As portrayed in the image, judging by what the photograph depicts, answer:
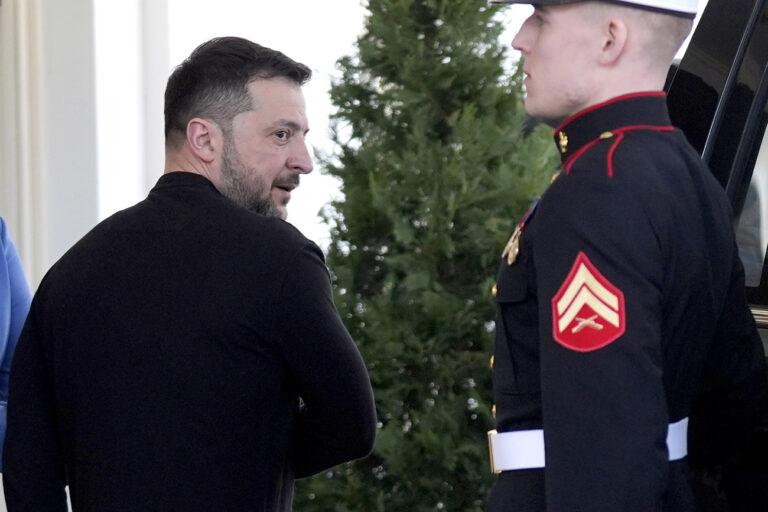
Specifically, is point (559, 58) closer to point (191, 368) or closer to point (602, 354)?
point (602, 354)

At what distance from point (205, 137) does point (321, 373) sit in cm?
51

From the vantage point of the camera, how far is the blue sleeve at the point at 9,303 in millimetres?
2639

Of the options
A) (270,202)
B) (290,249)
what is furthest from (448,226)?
(290,249)

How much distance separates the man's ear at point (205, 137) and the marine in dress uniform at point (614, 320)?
733 mm

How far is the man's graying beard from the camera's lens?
2.27 m

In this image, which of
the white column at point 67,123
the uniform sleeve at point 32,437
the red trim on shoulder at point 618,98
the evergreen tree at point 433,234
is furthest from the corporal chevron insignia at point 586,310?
the white column at point 67,123

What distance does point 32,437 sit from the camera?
220 cm

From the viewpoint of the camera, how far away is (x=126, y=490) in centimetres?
208

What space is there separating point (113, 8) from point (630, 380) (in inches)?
Answer: 138

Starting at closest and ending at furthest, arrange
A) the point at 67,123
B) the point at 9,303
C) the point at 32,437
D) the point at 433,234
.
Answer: the point at 32,437
the point at 9,303
the point at 433,234
the point at 67,123

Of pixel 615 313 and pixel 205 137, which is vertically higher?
pixel 205 137

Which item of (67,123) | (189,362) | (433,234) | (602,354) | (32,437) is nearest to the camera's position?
(602,354)

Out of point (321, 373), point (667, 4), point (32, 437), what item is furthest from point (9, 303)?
point (667, 4)

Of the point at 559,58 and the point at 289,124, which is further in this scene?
the point at 289,124
